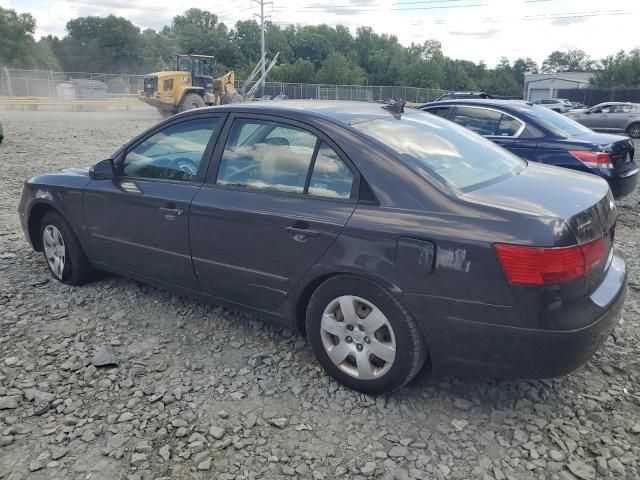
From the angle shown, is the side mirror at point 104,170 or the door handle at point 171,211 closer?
the door handle at point 171,211

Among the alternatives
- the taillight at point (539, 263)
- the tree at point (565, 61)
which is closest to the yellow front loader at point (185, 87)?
the taillight at point (539, 263)

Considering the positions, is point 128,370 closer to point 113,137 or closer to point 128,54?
point 113,137

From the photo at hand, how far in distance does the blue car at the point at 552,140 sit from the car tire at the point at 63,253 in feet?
16.8

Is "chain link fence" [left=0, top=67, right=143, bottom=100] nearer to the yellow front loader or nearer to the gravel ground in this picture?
the yellow front loader

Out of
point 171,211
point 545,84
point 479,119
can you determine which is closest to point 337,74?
point 545,84

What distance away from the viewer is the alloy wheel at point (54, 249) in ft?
14.5

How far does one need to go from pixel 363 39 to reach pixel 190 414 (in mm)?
107597

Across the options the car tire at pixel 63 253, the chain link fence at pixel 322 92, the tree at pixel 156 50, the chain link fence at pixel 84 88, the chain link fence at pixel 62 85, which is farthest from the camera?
the tree at pixel 156 50

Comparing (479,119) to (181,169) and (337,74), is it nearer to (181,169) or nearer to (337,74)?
(181,169)

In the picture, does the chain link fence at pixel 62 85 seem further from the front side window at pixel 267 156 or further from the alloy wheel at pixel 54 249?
the front side window at pixel 267 156

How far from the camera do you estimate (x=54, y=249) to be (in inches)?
177

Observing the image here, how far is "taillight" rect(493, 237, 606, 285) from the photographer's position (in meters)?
2.33

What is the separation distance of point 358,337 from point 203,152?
1.61 m

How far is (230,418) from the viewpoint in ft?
9.12
